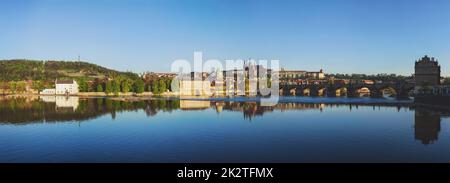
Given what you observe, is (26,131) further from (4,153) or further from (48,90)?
(48,90)

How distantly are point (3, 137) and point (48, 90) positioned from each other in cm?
11734

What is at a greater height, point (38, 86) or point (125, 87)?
point (38, 86)

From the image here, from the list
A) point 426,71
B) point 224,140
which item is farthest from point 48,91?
point 224,140

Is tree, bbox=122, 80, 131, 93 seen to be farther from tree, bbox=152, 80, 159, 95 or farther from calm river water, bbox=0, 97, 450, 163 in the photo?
calm river water, bbox=0, 97, 450, 163

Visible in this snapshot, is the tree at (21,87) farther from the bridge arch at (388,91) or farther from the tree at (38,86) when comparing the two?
the bridge arch at (388,91)

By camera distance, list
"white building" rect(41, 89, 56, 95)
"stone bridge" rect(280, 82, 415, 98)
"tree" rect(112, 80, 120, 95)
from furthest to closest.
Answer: "white building" rect(41, 89, 56, 95), "tree" rect(112, 80, 120, 95), "stone bridge" rect(280, 82, 415, 98)

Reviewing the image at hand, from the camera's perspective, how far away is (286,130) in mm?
40125

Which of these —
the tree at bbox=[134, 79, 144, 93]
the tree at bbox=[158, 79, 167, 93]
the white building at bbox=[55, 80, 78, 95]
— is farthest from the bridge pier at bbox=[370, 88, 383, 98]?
the white building at bbox=[55, 80, 78, 95]

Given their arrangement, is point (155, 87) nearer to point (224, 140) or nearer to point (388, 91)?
point (224, 140)

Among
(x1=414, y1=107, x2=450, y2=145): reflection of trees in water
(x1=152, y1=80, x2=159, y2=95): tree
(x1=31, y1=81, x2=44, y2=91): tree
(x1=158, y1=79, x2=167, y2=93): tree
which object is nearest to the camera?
(x1=414, y1=107, x2=450, y2=145): reflection of trees in water

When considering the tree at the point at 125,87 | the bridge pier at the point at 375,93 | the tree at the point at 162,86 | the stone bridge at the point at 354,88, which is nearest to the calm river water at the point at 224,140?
the stone bridge at the point at 354,88
